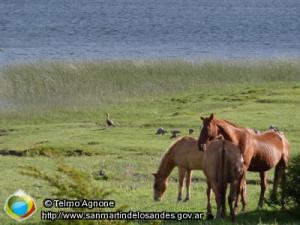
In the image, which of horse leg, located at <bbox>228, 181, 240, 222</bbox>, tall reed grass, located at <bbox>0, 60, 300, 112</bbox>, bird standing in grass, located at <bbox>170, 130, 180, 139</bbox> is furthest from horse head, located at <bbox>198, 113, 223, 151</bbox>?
tall reed grass, located at <bbox>0, 60, 300, 112</bbox>

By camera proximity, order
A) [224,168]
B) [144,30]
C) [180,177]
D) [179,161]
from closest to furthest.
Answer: [224,168] < [179,161] < [180,177] < [144,30]

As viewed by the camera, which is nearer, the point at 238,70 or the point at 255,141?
the point at 255,141

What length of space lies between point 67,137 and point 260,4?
101901 mm

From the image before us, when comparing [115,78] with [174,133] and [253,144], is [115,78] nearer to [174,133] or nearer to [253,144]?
[174,133]

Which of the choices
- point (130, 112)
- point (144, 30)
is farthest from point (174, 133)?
point (144, 30)

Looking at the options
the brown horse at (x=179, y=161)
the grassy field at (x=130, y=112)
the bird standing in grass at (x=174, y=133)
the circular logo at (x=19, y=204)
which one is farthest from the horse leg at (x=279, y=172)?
the bird standing in grass at (x=174, y=133)

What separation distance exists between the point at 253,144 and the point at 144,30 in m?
63.2

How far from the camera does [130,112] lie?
117ft

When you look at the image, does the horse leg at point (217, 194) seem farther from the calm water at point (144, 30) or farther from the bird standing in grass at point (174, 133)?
the calm water at point (144, 30)

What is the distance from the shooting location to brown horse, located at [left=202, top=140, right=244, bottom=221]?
45.6 ft

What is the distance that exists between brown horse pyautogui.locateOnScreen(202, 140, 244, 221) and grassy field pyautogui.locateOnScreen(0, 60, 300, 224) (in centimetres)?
51

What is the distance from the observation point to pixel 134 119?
34.2m

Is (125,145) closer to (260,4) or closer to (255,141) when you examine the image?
(255,141)

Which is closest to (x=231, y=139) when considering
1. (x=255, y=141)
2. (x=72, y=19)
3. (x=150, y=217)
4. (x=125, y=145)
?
(x=255, y=141)
